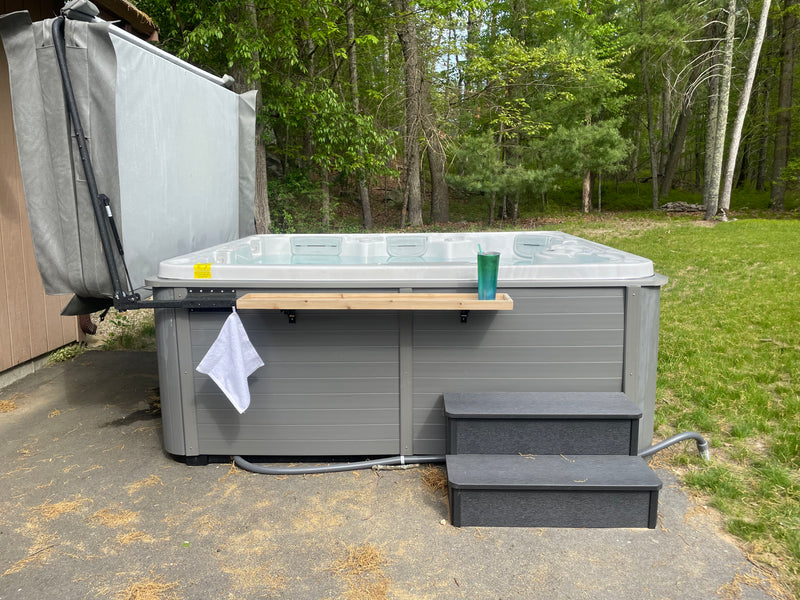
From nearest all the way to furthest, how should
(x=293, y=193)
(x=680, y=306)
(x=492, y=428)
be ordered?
(x=492, y=428) → (x=680, y=306) → (x=293, y=193)

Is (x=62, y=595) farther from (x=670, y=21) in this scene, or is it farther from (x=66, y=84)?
(x=670, y=21)

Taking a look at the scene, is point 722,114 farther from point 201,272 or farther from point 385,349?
point 201,272

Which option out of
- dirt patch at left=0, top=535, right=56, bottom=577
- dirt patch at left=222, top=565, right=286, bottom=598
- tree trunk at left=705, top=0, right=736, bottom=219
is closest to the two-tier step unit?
dirt patch at left=222, top=565, right=286, bottom=598

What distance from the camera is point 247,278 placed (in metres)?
2.25

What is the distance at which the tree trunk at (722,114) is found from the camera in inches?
378

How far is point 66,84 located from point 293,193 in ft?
25.6

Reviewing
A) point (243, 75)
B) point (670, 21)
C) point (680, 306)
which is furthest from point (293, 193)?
point (670, 21)

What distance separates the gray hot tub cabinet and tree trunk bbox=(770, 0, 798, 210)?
1186 cm

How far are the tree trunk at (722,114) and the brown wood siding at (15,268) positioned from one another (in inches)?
387

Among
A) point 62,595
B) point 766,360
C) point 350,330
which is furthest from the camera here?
point 766,360

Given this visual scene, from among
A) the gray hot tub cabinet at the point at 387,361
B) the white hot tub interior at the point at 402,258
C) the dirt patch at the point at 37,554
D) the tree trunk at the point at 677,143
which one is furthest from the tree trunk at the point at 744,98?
the dirt patch at the point at 37,554

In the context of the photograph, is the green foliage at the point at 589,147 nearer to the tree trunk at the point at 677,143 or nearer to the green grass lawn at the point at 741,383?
the tree trunk at the point at 677,143

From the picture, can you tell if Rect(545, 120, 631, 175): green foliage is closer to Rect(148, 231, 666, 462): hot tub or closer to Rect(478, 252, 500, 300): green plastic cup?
Rect(148, 231, 666, 462): hot tub

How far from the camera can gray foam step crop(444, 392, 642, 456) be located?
6.84 feet
